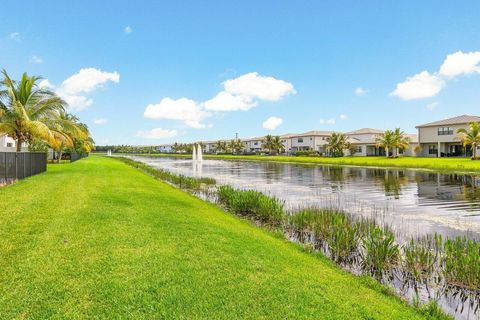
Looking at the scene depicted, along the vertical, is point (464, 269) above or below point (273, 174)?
below

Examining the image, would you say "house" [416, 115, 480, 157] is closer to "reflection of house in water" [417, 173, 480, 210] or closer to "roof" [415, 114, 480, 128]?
"roof" [415, 114, 480, 128]

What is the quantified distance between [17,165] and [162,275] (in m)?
18.5

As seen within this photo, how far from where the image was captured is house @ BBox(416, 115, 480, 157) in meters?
57.0

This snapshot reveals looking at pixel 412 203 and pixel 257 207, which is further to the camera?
pixel 412 203

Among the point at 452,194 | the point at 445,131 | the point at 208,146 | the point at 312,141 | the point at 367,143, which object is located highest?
the point at 208,146

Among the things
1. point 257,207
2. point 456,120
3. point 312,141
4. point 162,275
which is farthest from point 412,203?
point 312,141

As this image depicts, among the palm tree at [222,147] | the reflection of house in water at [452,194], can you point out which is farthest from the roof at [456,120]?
the palm tree at [222,147]

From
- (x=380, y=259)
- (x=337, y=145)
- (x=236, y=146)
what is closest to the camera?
(x=380, y=259)

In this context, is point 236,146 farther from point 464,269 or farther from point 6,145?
point 464,269

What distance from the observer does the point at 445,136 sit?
58.6m

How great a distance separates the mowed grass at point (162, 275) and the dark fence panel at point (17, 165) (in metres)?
10.6

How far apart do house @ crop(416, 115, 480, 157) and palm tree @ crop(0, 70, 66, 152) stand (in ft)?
193

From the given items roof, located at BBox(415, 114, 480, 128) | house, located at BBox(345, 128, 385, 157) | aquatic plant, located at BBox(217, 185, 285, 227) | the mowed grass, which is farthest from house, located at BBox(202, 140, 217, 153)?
the mowed grass

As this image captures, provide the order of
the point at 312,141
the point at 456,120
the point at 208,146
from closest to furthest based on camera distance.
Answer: the point at 456,120
the point at 312,141
the point at 208,146
